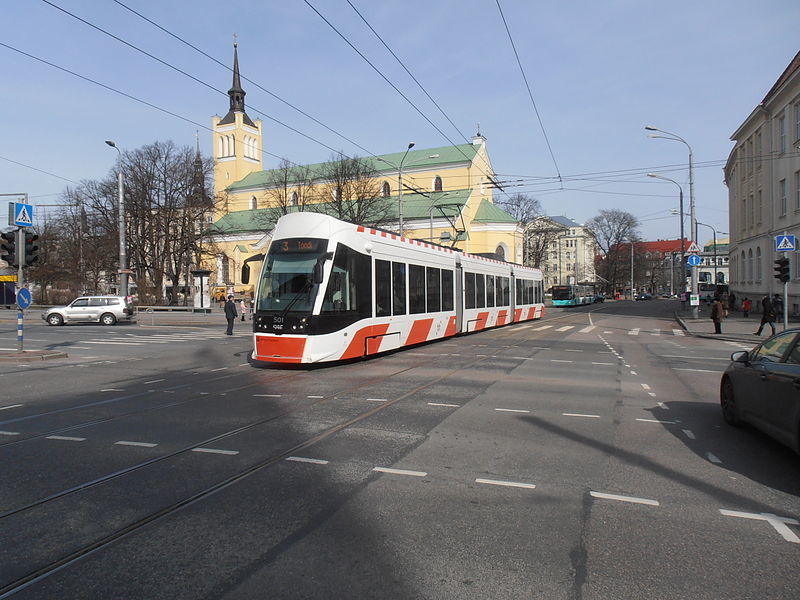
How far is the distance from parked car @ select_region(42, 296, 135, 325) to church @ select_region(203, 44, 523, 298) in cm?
2469

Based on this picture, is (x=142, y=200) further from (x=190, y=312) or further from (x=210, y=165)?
(x=190, y=312)

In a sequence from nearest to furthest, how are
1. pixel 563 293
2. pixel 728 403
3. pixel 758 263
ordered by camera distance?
pixel 728 403, pixel 758 263, pixel 563 293

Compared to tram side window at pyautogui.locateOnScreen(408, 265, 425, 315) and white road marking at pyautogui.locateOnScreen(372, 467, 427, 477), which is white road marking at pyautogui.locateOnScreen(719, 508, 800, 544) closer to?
white road marking at pyautogui.locateOnScreen(372, 467, 427, 477)

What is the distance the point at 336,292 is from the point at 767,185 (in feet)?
114

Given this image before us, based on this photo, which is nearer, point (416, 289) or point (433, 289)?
point (416, 289)

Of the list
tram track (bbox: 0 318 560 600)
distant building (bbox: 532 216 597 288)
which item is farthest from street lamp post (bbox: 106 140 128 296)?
distant building (bbox: 532 216 597 288)

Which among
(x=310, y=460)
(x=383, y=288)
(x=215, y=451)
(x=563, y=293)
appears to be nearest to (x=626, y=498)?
(x=310, y=460)

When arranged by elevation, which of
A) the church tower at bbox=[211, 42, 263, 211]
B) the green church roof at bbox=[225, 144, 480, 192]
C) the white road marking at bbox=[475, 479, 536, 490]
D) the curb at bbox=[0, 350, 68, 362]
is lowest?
the white road marking at bbox=[475, 479, 536, 490]

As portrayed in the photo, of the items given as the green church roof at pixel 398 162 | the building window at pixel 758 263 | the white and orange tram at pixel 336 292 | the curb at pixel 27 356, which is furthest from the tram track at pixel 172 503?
the green church roof at pixel 398 162

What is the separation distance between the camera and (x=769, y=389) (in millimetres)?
6207

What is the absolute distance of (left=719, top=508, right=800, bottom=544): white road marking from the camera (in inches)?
161

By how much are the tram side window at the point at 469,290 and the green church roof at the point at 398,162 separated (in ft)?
144

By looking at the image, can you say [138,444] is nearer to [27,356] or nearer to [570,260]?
[27,356]

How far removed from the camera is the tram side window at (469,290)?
21484 millimetres
